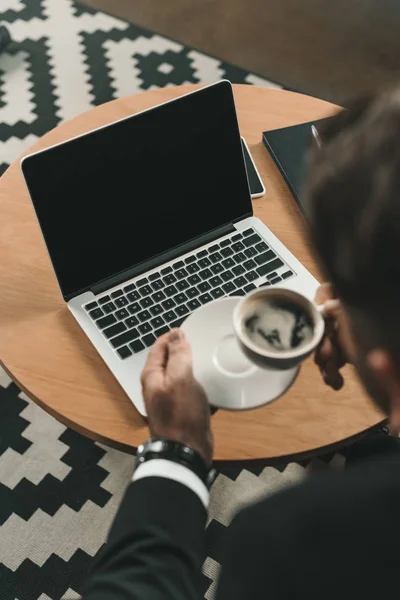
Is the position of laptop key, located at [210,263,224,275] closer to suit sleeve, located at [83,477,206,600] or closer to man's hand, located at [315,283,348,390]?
man's hand, located at [315,283,348,390]

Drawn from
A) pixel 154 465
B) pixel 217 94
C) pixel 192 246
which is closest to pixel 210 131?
pixel 217 94

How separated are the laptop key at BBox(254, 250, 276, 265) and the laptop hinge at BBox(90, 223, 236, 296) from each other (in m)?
0.07

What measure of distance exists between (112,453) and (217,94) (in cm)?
90

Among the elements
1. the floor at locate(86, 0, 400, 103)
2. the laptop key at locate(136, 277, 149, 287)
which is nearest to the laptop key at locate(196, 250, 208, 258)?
the laptop key at locate(136, 277, 149, 287)

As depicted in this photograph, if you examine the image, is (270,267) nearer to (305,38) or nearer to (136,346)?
(136,346)

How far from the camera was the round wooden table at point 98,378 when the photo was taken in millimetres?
915

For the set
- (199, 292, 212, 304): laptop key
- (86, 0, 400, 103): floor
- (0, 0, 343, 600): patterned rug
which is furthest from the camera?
(86, 0, 400, 103): floor

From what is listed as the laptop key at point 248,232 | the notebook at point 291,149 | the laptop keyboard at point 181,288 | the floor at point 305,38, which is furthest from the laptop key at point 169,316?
the floor at point 305,38

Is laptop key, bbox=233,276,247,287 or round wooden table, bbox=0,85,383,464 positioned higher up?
laptop key, bbox=233,276,247,287

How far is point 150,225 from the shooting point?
1.02 meters

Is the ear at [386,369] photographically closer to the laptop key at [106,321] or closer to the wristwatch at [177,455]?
the wristwatch at [177,455]

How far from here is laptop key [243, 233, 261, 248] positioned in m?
1.08

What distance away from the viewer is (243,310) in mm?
831

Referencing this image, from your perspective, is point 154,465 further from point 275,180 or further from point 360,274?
point 275,180
